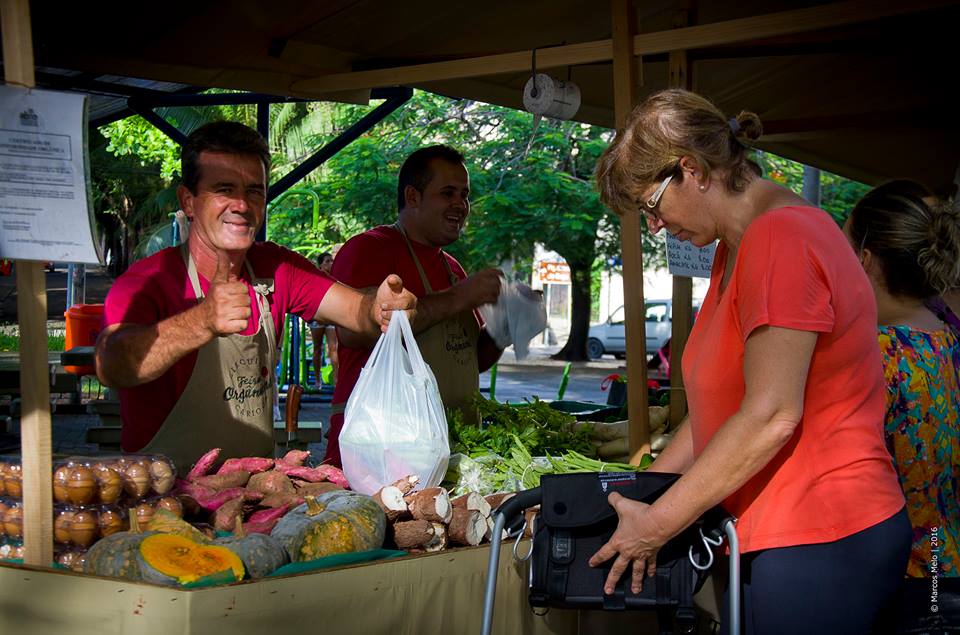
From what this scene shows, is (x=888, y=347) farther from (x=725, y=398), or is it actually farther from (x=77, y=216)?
(x=77, y=216)

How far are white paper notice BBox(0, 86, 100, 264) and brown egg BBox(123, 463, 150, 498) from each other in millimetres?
679

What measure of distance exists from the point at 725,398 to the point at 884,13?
80.9 inches

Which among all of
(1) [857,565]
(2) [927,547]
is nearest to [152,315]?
(1) [857,565]

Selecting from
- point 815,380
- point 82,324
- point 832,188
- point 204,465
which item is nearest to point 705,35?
point 815,380

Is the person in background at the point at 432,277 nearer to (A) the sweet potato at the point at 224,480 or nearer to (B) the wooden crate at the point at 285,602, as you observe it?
(A) the sweet potato at the point at 224,480

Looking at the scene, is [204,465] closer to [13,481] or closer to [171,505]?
[171,505]

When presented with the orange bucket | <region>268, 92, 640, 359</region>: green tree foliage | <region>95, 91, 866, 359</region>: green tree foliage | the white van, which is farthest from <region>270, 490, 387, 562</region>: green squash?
the white van

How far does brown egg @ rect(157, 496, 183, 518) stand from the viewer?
105 inches

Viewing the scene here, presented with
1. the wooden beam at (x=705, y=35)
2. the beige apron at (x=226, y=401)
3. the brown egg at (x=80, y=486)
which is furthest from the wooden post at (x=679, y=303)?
the brown egg at (x=80, y=486)

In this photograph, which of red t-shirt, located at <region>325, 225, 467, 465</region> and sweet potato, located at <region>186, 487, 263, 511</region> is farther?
red t-shirt, located at <region>325, 225, 467, 465</region>

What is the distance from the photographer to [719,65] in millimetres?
6074

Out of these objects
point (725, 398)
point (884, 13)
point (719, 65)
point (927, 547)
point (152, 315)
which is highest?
point (719, 65)

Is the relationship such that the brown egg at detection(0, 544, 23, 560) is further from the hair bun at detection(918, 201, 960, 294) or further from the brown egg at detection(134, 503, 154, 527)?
the hair bun at detection(918, 201, 960, 294)

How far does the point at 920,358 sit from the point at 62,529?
7.96 ft
